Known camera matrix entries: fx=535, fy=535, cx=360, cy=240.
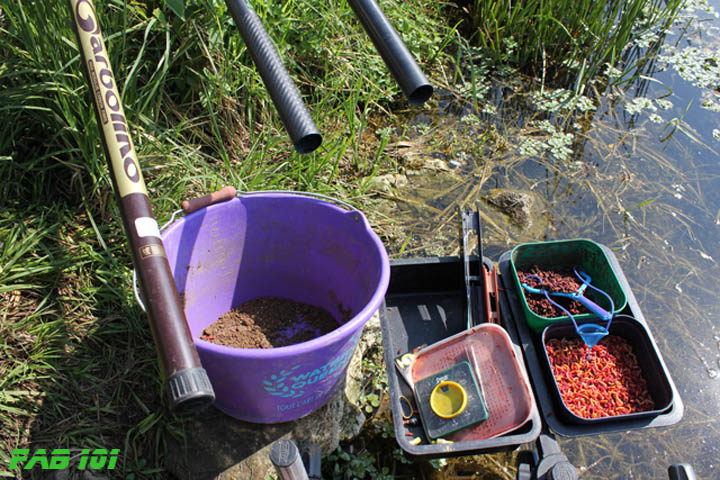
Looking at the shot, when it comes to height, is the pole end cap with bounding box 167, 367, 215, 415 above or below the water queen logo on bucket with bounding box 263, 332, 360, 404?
above

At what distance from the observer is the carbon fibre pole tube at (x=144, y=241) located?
742 mm

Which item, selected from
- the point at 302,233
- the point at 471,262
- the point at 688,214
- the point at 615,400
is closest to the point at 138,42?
the point at 302,233

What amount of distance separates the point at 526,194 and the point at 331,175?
84 centimetres

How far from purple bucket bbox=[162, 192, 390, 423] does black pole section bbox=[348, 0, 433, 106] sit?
1.60 feet

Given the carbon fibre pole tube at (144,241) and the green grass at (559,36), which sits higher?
the carbon fibre pole tube at (144,241)

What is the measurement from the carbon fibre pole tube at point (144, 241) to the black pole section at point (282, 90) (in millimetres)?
298

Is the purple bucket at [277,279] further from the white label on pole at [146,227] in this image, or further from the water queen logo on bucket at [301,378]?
the white label on pole at [146,227]

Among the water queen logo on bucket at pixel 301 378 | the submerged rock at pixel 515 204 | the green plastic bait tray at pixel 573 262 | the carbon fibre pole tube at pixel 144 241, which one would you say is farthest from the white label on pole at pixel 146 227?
the submerged rock at pixel 515 204

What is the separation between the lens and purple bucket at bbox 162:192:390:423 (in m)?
1.15

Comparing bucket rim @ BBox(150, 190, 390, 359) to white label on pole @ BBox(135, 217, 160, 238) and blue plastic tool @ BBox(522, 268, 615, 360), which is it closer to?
white label on pole @ BBox(135, 217, 160, 238)

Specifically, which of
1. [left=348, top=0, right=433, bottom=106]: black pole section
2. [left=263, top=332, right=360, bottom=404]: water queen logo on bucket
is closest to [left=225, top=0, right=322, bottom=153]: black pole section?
[left=348, top=0, right=433, bottom=106]: black pole section

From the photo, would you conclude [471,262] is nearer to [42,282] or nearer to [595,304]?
[595,304]

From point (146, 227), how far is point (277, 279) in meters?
0.78

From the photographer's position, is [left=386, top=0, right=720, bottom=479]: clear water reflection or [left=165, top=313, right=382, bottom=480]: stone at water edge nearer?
[left=165, top=313, right=382, bottom=480]: stone at water edge
